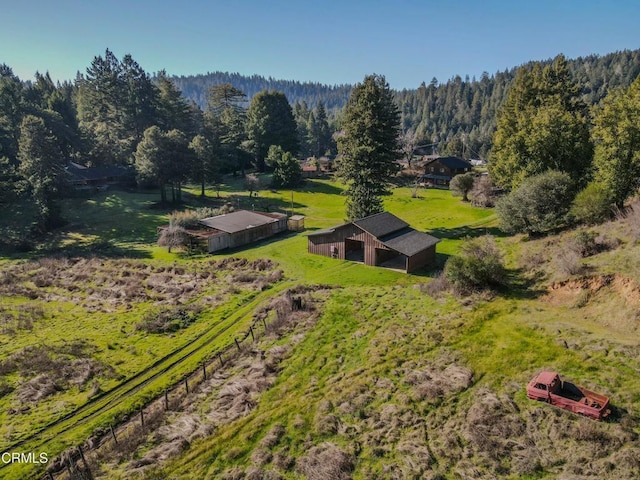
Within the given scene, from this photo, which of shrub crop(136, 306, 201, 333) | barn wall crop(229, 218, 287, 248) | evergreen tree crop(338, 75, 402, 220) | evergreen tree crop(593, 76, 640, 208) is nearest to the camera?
shrub crop(136, 306, 201, 333)

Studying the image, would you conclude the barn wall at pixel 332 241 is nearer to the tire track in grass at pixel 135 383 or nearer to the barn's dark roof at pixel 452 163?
the tire track in grass at pixel 135 383

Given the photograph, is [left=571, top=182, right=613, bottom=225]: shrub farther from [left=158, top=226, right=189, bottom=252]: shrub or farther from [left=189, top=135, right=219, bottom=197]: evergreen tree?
[left=189, top=135, right=219, bottom=197]: evergreen tree

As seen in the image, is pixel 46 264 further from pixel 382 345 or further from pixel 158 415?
pixel 382 345

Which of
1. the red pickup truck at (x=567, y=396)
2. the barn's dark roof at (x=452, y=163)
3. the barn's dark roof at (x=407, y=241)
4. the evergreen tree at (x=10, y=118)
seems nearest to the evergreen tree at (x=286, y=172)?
the barn's dark roof at (x=452, y=163)

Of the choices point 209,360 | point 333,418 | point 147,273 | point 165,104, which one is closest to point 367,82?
point 147,273

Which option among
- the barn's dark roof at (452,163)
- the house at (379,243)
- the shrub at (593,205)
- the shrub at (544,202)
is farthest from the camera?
the barn's dark roof at (452,163)

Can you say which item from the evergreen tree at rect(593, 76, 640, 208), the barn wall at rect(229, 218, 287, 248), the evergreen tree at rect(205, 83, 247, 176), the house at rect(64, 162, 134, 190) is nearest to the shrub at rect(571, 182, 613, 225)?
the evergreen tree at rect(593, 76, 640, 208)

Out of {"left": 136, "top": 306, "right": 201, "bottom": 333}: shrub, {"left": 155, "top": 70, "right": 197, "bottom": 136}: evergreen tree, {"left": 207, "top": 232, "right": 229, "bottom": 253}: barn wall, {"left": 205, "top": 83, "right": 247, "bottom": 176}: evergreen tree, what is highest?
{"left": 155, "top": 70, "right": 197, "bottom": 136}: evergreen tree

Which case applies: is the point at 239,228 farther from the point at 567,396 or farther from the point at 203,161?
the point at 567,396
